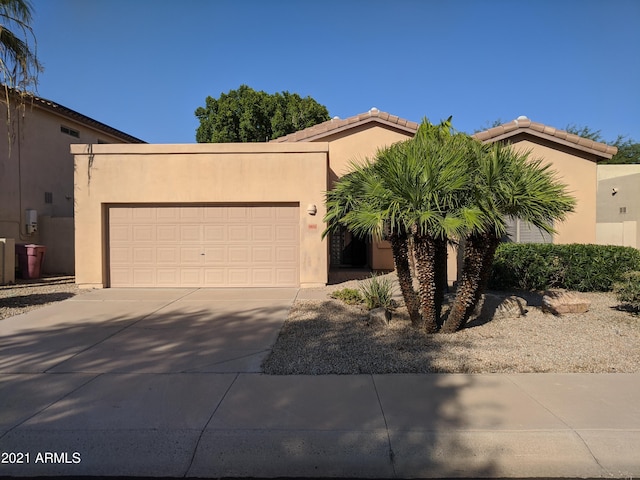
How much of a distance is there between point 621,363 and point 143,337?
23.1 feet

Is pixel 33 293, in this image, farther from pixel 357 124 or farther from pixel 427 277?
pixel 357 124

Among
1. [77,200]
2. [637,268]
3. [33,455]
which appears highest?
[77,200]

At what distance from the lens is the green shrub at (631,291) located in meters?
8.30

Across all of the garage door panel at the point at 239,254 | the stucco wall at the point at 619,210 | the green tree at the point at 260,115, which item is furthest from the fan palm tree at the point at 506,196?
the green tree at the point at 260,115

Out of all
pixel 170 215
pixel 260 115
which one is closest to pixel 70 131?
pixel 170 215

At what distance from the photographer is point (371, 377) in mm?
5363

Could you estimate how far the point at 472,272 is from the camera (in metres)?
6.91

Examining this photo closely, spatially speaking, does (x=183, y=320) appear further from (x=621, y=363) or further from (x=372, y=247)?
(x=372, y=247)

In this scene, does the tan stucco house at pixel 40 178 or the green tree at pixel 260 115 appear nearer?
the tan stucco house at pixel 40 178

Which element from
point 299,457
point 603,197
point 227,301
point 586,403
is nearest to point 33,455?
point 299,457

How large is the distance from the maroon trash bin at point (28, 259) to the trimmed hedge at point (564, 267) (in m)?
13.5

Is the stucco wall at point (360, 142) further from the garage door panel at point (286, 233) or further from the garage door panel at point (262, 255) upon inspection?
the garage door panel at point (262, 255)

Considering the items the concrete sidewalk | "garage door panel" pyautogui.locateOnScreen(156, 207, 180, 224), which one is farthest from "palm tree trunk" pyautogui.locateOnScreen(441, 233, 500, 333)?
"garage door panel" pyautogui.locateOnScreen(156, 207, 180, 224)

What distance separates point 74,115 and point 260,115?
51.9 ft
